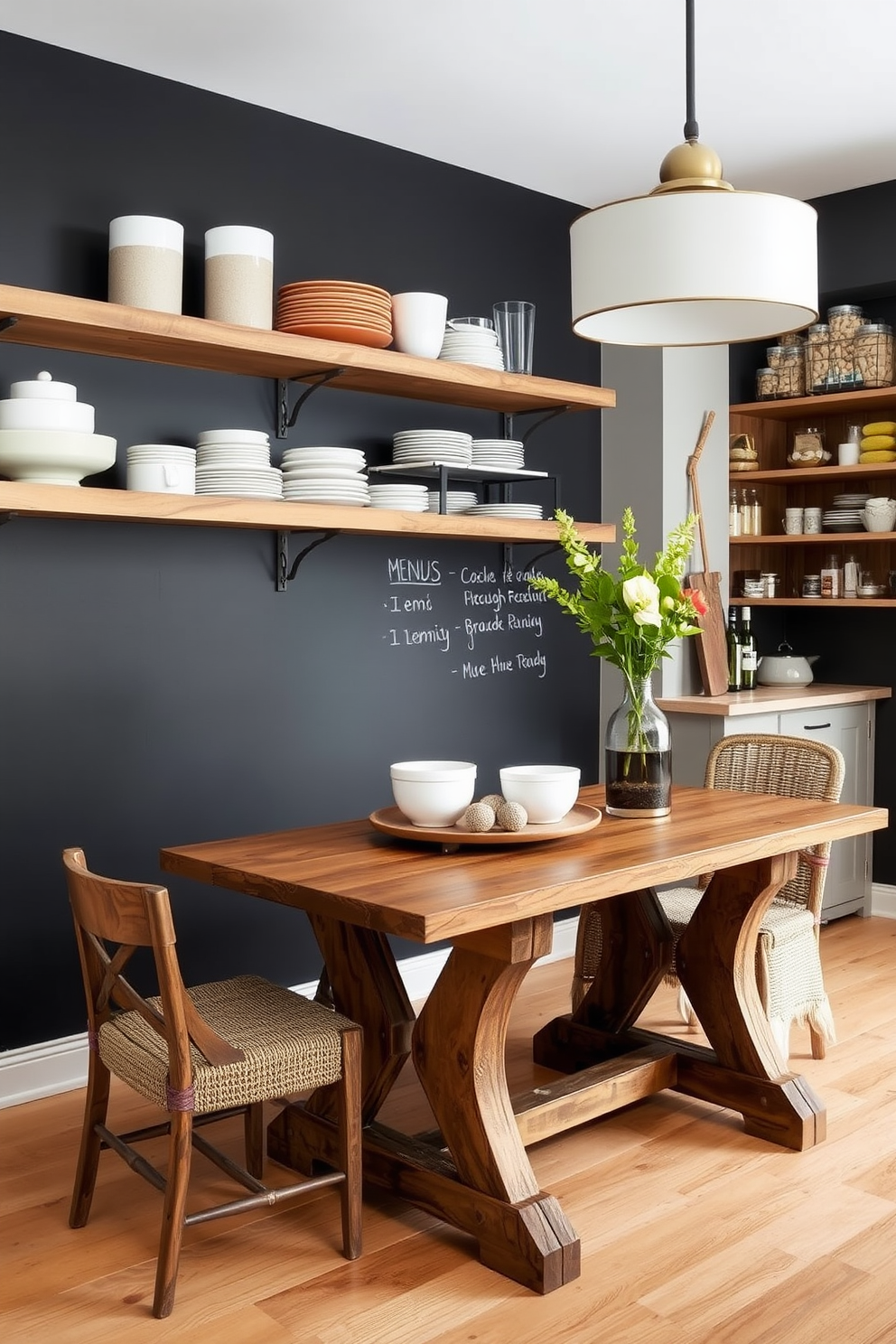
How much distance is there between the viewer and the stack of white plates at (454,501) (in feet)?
12.2

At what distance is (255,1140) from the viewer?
2.65 meters

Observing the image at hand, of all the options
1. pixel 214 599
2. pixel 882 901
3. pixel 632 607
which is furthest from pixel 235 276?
pixel 882 901

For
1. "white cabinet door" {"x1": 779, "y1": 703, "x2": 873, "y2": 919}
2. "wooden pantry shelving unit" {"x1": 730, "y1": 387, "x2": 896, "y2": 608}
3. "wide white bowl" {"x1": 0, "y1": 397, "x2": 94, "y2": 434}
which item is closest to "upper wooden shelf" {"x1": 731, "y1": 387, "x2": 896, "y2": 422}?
"wooden pantry shelving unit" {"x1": 730, "y1": 387, "x2": 896, "y2": 608}

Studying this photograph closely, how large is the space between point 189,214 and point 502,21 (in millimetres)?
957

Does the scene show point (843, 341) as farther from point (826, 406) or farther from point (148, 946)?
point (148, 946)

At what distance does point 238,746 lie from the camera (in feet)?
11.8

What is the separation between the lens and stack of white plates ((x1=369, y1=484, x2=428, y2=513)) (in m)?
3.50

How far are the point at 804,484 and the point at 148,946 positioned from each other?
391 centimetres

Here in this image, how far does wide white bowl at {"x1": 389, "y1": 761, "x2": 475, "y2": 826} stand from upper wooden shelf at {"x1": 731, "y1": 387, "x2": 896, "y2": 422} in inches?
112

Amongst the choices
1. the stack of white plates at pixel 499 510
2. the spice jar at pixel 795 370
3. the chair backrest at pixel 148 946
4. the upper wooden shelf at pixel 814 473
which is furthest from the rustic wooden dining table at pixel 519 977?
the spice jar at pixel 795 370

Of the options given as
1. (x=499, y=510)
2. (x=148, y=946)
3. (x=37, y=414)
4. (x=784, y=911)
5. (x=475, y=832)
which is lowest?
(x=784, y=911)

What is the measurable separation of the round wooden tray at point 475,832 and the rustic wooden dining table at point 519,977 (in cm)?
3

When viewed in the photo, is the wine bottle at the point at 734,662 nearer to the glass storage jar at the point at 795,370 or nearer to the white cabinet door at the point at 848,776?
the white cabinet door at the point at 848,776

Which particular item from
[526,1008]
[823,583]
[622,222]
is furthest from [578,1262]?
[823,583]
